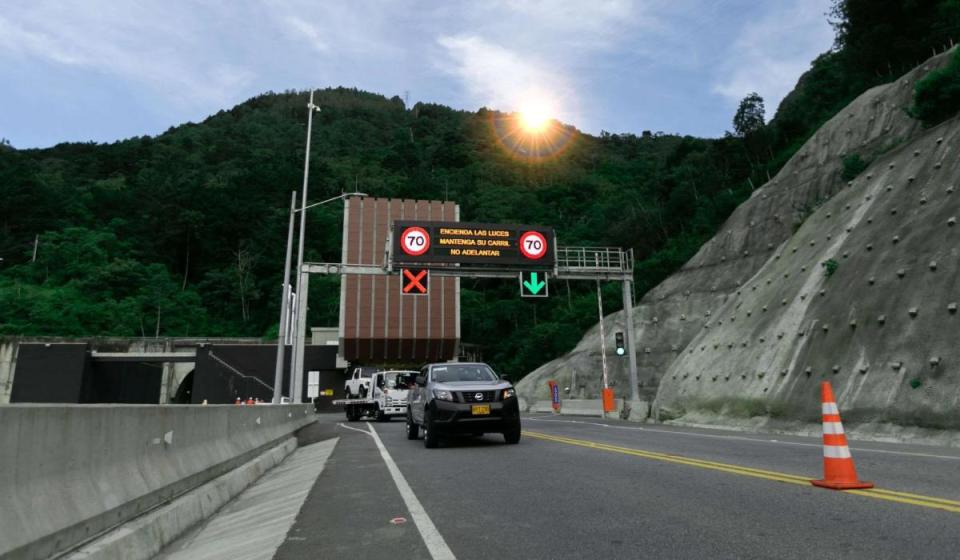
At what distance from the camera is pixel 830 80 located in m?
54.6

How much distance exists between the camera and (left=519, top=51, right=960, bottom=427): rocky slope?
600 inches

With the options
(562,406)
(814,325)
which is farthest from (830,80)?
(814,325)

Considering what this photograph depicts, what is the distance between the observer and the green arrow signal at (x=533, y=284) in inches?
1133

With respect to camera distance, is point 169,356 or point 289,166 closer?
point 169,356

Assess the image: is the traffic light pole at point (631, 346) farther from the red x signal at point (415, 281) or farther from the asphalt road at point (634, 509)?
the asphalt road at point (634, 509)

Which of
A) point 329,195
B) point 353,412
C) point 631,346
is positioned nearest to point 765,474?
point 631,346

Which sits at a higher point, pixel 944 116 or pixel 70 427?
pixel 944 116

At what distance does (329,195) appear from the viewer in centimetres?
9775

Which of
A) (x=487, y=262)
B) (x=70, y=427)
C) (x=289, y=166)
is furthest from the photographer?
(x=289, y=166)

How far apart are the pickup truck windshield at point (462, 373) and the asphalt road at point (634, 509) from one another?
11.1ft

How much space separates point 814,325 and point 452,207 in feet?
146

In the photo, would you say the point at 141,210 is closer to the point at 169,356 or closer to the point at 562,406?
the point at 169,356

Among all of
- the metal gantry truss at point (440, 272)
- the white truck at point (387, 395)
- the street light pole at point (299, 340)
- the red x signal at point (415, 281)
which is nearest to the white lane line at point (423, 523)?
the white truck at point (387, 395)

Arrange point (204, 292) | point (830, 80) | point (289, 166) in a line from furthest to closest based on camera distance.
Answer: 1. point (289, 166)
2. point (204, 292)
3. point (830, 80)
